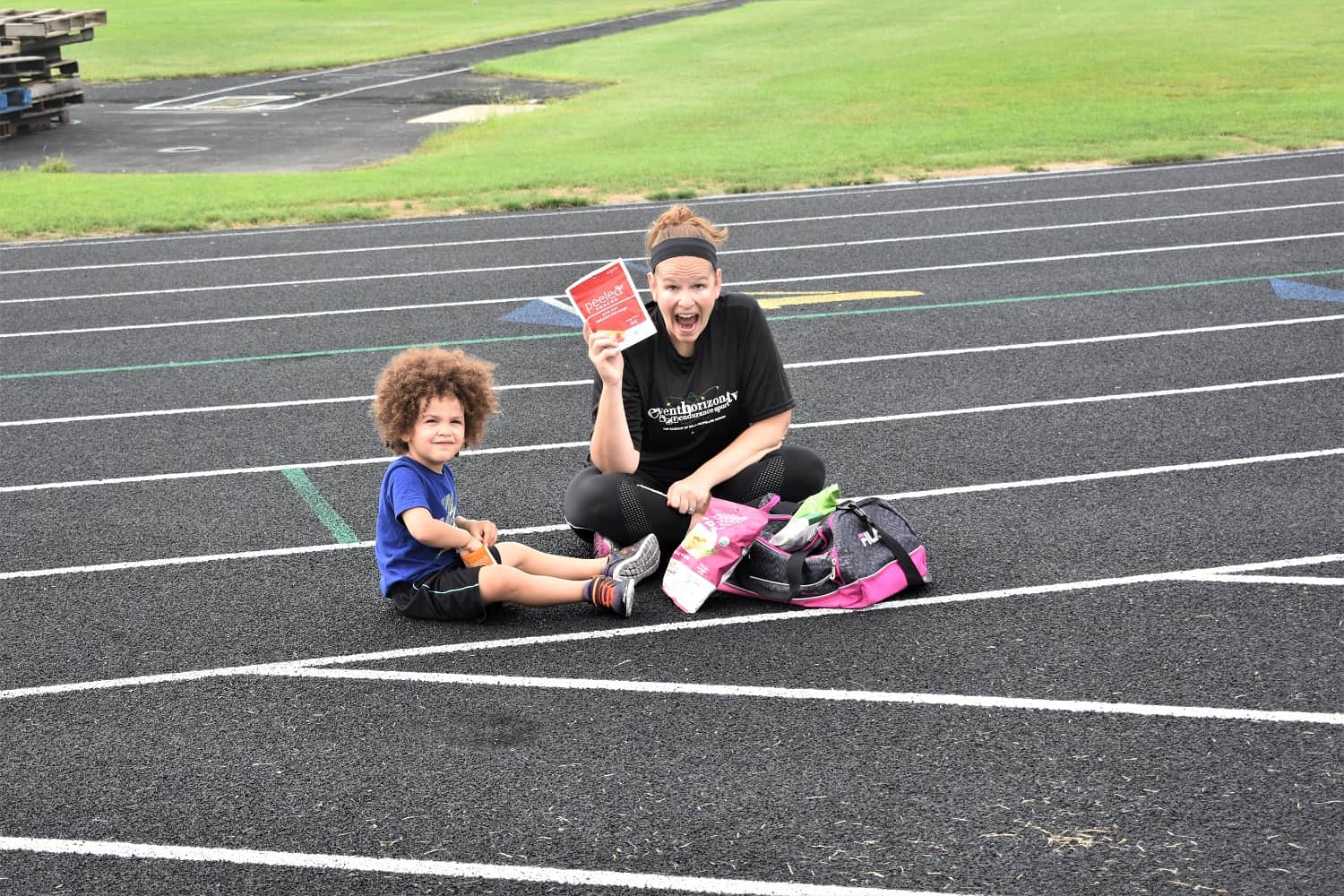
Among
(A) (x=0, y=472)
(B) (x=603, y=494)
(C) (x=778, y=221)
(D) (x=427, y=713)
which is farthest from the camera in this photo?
(C) (x=778, y=221)

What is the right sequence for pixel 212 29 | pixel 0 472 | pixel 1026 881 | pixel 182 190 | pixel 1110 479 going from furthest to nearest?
pixel 212 29, pixel 182 190, pixel 0 472, pixel 1110 479, pixel 1026 881

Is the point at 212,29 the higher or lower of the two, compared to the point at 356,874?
higher

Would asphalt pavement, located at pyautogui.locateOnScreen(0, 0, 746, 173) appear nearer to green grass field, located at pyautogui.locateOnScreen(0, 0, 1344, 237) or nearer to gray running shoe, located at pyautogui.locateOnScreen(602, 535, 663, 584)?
green grass field, located at pyautogui.locateOnScreen(0, 0, 1344, 237)

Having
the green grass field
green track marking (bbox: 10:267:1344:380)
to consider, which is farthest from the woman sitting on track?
the green grass field

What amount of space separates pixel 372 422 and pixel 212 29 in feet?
134

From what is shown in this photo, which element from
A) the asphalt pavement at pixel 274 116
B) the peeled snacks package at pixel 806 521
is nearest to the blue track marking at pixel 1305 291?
the peeled snacks package at pixel 806 521

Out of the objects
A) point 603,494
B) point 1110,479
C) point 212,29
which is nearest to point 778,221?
point 1110,479

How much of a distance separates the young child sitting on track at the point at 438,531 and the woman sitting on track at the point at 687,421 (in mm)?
398

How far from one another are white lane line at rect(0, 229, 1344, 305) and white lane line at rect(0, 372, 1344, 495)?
3.83 m

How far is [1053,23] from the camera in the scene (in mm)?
35656

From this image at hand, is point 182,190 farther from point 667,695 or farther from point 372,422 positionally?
point 667,695

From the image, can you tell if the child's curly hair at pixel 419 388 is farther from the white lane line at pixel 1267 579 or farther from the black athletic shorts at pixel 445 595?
the white lane line at pixel 1267 579

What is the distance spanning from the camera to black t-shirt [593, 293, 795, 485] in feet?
19.5

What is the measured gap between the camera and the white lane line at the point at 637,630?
16.8ft
